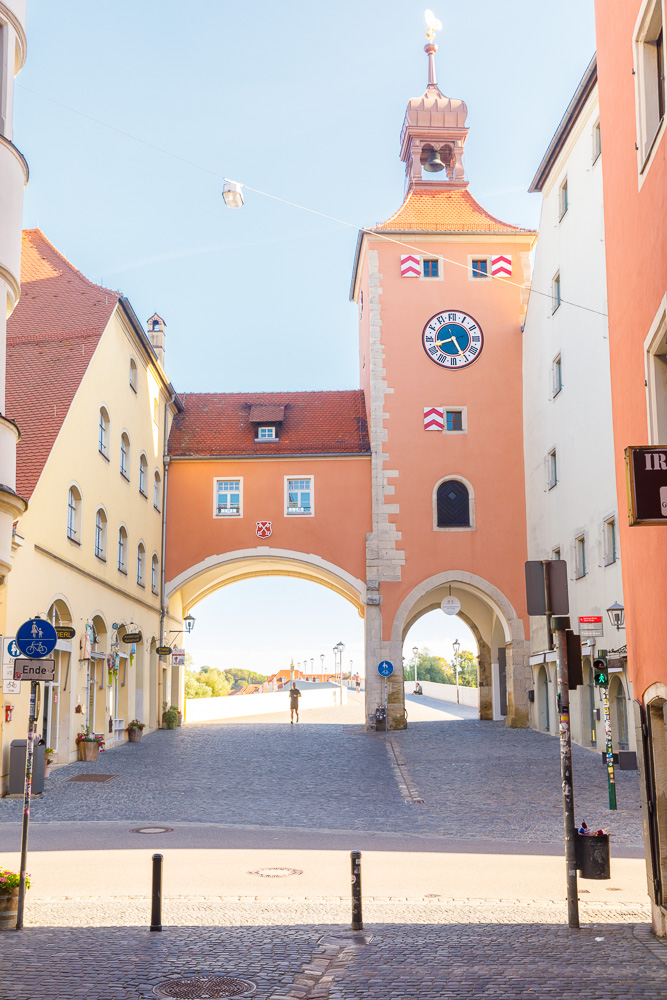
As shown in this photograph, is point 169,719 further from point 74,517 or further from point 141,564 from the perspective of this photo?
point 74,517

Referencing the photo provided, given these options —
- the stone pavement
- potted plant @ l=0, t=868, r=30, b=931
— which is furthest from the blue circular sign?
the stone pavement

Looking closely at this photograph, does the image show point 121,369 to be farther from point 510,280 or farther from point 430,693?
point 430,693

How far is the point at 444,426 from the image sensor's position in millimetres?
35000

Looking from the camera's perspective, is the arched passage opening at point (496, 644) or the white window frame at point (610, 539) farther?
the arched passage opening at point (496, 644)

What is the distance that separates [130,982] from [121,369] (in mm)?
23462

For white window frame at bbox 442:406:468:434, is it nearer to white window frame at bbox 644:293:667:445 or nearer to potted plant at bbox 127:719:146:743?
potted plant at bbox 127:719:146:743

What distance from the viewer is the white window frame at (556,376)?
29906mm

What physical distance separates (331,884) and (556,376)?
69.0 feet

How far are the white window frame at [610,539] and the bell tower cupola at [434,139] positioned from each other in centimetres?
1879

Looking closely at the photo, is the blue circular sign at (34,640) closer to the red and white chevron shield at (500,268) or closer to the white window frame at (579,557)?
the white window frame at (579,557)

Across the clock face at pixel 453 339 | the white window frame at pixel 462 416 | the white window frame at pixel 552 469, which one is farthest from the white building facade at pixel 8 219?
the clock face at pixel 453 339

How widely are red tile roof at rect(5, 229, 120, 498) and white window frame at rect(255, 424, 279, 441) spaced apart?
28.8 ft

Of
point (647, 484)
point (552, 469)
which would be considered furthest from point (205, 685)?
point (647, 484)

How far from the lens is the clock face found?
35.4 m
